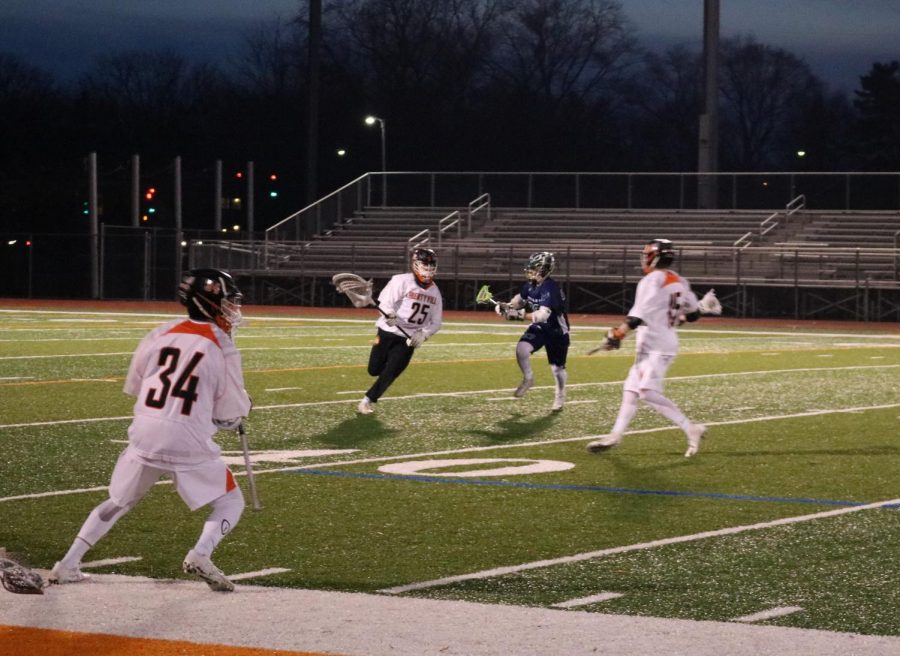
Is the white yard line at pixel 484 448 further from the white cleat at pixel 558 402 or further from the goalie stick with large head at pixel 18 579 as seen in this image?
the goalie stick with large head at pixel 18 579

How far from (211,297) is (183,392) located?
17.5 inches

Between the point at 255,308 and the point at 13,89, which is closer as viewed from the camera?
A: the point at 255,308

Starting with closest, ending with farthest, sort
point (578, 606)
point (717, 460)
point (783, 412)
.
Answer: point (578, 606), point (717, 460), point (783, 412)

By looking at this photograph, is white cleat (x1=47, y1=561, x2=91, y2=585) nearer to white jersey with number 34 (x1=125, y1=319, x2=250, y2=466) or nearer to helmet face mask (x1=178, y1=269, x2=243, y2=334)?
white jersey with number 34 (x1=125, y1=319, x2=250, y2=466)

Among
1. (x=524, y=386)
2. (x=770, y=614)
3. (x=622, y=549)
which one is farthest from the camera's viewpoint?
(x=524, y=386)

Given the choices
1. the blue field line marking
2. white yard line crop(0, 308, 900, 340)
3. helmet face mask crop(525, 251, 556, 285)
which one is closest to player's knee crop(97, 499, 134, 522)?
the blue field line marking

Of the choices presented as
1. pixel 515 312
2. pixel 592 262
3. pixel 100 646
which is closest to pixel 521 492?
pixel 100 646

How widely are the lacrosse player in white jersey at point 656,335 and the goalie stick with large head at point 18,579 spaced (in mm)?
5830

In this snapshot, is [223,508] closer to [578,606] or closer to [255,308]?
[578,606]

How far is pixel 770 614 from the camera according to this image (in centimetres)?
641

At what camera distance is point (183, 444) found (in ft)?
21.7

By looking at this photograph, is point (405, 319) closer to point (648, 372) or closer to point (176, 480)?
point (648, 372)

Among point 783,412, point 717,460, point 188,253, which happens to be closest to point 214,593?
point 717,460

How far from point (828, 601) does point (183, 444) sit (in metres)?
2.78
